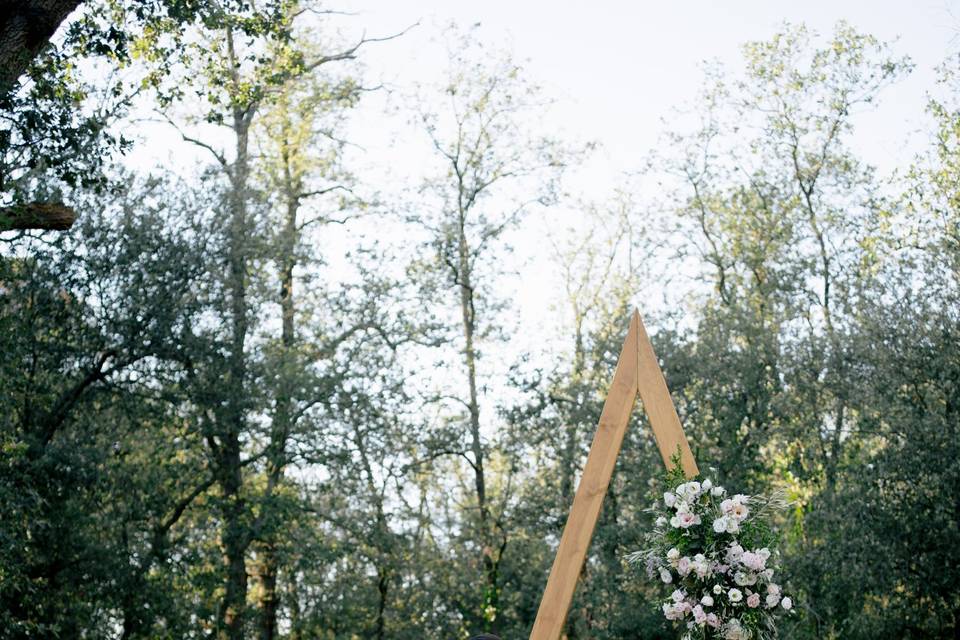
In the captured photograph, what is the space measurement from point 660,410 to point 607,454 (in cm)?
46

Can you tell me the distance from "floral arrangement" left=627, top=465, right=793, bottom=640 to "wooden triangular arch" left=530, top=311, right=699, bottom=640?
42 centimetres

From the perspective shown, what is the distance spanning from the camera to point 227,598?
1631cm

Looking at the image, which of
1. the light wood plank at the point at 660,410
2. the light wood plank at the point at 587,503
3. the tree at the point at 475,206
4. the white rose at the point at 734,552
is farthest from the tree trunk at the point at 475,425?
the white rose at the point at 734,552

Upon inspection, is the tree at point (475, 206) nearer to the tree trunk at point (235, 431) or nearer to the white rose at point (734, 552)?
the tree trunk at point (235, 431)

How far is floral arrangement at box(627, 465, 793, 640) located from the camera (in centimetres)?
650

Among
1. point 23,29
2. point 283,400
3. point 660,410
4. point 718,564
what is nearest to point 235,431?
point 283,400

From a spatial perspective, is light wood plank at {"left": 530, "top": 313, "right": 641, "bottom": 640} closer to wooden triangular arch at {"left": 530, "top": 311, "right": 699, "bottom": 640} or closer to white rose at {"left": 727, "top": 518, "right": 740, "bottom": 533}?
wooden triangular arch at {"left": 530, "top": 311, "right": 699, "bottom": 640}

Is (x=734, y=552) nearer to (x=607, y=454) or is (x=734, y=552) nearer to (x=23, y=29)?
(x=607, y=454)

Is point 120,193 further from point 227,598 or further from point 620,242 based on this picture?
point 620,242

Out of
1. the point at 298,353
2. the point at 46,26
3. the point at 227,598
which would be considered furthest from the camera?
the point at 298,353

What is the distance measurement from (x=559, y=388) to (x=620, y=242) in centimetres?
497

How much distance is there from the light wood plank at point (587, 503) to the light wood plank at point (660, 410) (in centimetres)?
5

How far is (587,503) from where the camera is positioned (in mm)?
7207

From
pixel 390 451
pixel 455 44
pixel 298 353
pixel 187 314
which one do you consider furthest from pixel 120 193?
pixel 455 44
